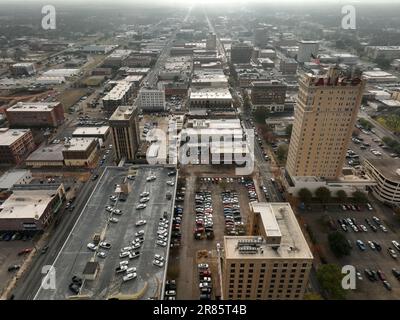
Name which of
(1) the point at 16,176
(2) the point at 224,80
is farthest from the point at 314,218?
(2) the point at 224,80

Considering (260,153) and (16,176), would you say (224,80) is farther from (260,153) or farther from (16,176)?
(16,176)

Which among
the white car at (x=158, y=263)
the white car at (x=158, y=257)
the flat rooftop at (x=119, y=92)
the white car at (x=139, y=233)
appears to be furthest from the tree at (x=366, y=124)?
the white car at (x=158, y=263)

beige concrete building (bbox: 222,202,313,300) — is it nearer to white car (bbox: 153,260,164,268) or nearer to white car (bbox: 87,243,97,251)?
white car (bbox: 153,260,164,268)

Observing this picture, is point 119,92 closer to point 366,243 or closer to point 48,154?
point 48,154

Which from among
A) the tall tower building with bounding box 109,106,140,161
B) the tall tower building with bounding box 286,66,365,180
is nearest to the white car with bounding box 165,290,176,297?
the tall tower building with bounding box 286,66,365,180

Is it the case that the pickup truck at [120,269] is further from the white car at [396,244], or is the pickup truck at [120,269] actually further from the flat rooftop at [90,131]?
the flat rooftop at [90,131]

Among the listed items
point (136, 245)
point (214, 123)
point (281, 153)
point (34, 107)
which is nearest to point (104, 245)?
point (136, 245)
